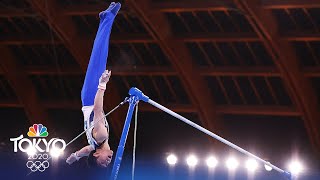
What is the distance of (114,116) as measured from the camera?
2412cm

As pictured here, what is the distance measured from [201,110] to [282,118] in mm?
2802

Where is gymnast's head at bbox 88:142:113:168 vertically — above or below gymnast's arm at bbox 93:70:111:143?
below

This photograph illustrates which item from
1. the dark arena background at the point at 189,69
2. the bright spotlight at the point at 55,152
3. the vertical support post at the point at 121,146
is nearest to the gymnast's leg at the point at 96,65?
the vertical support post at the point at 121,146

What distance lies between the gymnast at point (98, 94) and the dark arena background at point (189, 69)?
393 inches

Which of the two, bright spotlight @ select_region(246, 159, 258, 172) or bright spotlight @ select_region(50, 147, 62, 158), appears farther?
bright spotlight @ select_region(246, 159, 258, 172)

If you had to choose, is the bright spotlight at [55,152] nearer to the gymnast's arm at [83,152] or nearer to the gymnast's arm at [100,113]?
the gymnast's arm at [83,152]

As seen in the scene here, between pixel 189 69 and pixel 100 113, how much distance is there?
510 inches

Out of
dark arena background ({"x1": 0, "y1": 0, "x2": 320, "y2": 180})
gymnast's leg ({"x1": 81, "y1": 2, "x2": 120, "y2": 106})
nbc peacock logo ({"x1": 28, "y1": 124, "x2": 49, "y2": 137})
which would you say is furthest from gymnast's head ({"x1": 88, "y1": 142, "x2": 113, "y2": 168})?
dark arena background ({"x1": 0, "y1": 0, "x2": 320, "y2": 180})

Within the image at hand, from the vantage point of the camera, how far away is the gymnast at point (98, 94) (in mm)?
9383

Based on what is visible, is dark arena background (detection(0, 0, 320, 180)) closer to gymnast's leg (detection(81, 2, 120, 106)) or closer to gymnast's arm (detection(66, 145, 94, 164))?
gymnast's arm (detection(66, 145, 94, 164))

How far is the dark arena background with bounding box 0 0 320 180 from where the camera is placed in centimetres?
2066

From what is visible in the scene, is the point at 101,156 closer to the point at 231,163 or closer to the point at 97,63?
the point at 97,63

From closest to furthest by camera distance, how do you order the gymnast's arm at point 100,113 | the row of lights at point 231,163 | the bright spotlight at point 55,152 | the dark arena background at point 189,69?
the gymnast's arm at point 100,113
the bright spotlight at point 55,152
the row of lights at point 231,163
the dark arena background at point 189,69

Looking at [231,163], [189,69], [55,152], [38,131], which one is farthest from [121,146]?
[189,69]
